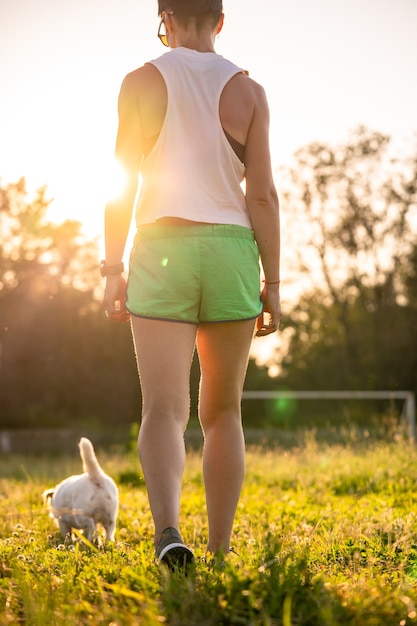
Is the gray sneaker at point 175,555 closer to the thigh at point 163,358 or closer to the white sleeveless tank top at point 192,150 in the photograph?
the thigh at point 163,358

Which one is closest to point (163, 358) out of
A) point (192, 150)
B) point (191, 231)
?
point (191, 231)

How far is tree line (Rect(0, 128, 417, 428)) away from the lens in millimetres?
28453

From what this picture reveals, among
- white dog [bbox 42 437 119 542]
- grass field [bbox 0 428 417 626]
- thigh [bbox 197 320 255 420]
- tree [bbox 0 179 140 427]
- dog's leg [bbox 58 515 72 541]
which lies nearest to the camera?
grass field [bbox 0 428 417 626]

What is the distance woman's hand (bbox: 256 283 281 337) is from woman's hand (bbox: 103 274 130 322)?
1.85ft

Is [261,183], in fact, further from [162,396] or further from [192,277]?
[162,396]

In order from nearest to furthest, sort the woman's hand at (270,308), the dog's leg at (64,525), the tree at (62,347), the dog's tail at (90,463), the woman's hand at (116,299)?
the woman's hand at (116,299)
the woman's hand at (270,308)
the dog's leg at (64,525)
the dog's tail at (90,463)
the tree at (62,347)

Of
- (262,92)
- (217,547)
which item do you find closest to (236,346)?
(217,547)

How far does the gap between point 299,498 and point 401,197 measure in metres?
24.6

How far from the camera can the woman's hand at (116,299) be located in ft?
10.2

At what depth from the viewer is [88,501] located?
500cm

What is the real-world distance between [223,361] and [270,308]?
367mm

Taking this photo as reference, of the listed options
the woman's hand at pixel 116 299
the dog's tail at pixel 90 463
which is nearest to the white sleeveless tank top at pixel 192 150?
the woman's hand at pixel 116 299

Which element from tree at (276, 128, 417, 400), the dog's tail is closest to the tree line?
tree at (276, 128, 417, 400)

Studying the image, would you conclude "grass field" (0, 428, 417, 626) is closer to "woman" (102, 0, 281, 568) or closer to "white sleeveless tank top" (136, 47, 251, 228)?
"woman" (102, 0, 281, 568)
